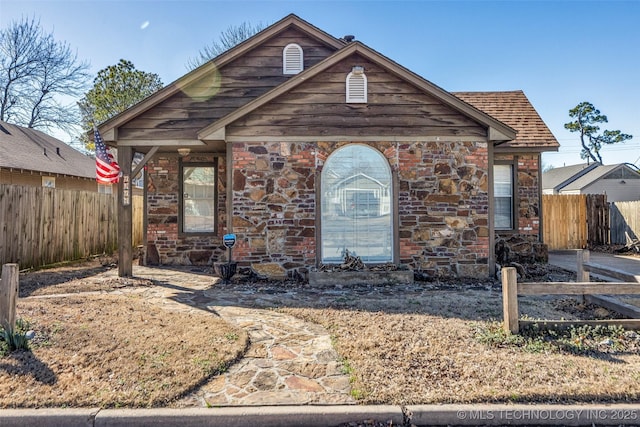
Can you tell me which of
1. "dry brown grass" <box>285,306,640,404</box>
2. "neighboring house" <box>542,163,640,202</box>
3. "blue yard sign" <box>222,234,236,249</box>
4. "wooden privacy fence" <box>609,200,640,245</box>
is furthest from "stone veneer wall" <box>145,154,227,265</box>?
"neighboring house" <box>542,163,640,202</box>

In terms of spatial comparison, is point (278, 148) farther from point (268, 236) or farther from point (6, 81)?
point (6, 81)

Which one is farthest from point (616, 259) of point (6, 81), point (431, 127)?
point (6, 81)

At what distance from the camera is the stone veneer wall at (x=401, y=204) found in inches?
339

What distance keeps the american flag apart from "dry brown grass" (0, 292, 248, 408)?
11.6 ft


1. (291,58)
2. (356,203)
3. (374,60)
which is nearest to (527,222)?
(356,203)

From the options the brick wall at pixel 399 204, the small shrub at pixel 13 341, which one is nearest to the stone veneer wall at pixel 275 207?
the brick wall at pixel 399 204

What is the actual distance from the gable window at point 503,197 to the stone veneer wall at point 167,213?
26.4ft

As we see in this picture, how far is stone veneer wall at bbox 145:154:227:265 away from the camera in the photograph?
11.0 m

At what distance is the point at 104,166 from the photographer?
858cm

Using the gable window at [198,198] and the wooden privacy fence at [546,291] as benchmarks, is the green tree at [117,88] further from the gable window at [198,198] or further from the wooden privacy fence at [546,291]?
the wooden privacy fence at [546,291]

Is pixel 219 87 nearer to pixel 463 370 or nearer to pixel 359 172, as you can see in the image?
pixel 359 172

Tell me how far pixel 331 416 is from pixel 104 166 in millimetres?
7887

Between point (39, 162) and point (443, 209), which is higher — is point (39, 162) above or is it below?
above

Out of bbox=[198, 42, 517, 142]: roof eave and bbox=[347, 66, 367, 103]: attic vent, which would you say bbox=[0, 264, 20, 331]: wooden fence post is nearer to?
bbox=[198, 42, 517, 142]: roof eave
